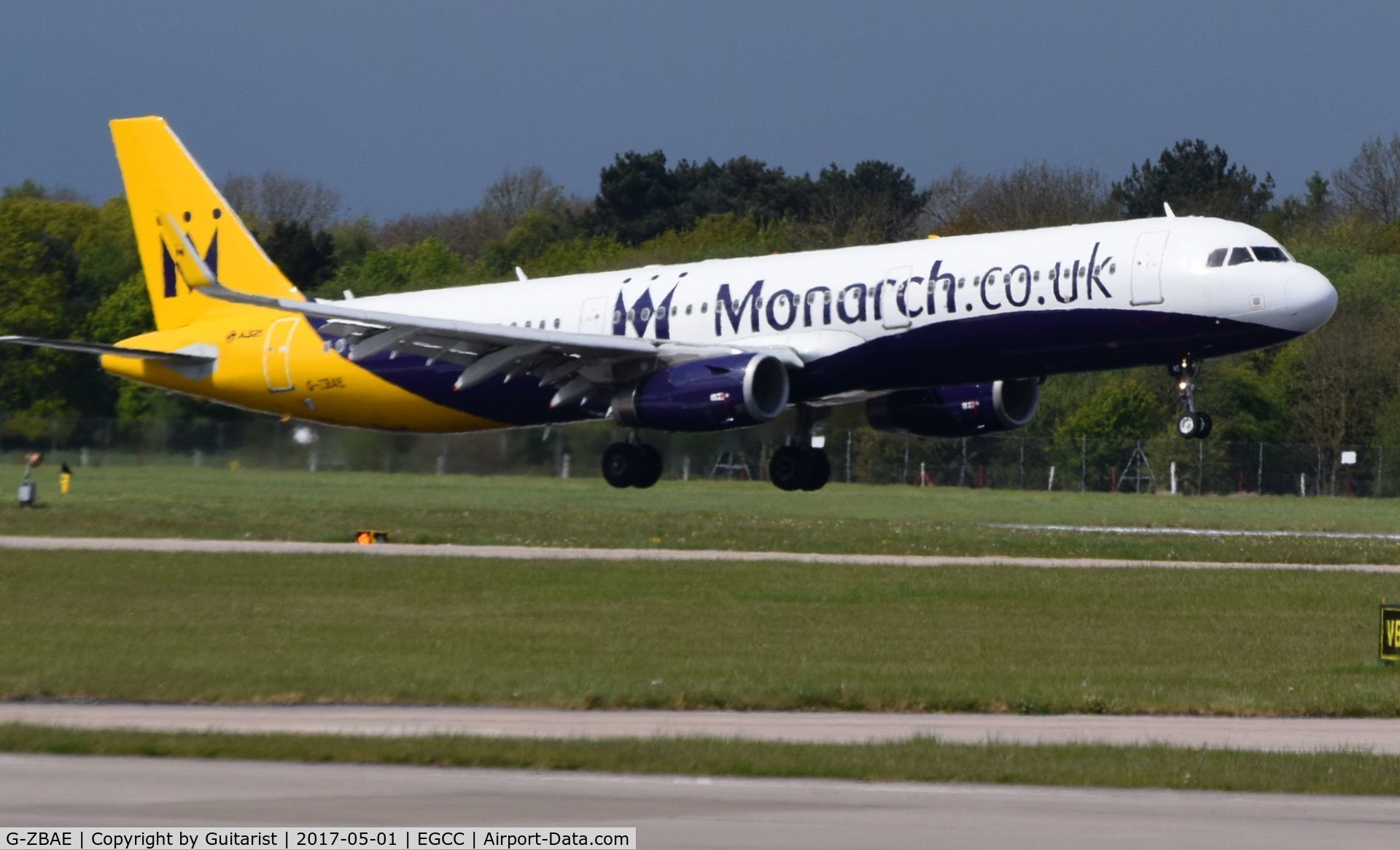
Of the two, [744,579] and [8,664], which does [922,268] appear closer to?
[744,579]

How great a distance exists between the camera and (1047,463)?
6938 cm

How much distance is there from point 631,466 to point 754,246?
50.8 metres

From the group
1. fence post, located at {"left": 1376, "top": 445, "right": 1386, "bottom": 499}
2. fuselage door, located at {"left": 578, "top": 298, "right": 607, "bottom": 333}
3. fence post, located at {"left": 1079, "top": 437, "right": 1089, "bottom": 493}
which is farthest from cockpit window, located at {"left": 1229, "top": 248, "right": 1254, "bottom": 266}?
fence post, located at {"left": 1376, "top": 445, "right": 1386, "bottom": 499}

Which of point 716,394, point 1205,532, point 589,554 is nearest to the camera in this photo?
point 716,394

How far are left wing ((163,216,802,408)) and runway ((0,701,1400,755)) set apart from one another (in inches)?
664

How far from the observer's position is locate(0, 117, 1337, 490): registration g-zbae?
33.0 metres

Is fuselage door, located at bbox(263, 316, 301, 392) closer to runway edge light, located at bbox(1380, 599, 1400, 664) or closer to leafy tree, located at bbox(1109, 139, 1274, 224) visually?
runway edge light, located at bbox(1380, 599, 1400, 664)

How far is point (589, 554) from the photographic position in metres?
38.9

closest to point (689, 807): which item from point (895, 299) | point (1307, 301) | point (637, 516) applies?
point (1307, 301)

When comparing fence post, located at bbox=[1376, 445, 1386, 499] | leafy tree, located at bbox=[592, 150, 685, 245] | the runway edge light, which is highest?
leafy tree, located at bbox=[592, 150, 685, 245]

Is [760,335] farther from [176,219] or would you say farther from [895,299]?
[176,219]

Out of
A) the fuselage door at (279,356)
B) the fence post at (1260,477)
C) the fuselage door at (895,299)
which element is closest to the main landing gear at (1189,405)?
the fuselage door at (895,299)

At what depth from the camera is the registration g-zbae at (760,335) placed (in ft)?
108

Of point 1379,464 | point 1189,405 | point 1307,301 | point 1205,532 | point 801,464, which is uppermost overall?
point 1307,301
